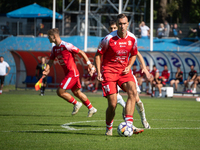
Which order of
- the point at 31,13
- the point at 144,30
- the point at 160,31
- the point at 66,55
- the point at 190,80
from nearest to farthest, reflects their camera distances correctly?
the point at 66,55 < the point at 190,80 < the point at 144,30 < the point at 160,31 < the point at 31,13

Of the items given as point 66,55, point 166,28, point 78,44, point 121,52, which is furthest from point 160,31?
point 121,52

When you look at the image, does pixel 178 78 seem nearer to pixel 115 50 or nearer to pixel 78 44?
pixel 78 44

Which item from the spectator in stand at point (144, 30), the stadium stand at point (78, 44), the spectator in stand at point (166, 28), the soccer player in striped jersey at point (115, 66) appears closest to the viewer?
the soccer player in striped jersey at point (115, 66)

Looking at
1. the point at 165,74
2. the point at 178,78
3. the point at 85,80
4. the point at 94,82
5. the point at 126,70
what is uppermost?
the point at 126,70

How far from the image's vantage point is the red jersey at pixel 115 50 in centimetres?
696

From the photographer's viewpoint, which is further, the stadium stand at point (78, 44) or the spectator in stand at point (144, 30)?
the stadium stand at point (78, 44)

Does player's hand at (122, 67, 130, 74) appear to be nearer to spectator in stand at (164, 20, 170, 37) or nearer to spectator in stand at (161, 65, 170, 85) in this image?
spectator in stand at (161, 65, 170, 85)

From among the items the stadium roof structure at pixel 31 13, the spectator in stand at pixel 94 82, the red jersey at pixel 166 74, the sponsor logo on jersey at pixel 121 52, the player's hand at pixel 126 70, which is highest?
the stadium roof structure at pixel 31 13

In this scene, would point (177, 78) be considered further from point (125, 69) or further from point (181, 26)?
point (125, 69)

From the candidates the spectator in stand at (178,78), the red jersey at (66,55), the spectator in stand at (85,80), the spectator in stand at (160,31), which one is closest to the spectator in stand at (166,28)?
the spectator in stand at (160,31)

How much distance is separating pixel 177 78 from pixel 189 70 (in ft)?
6.07

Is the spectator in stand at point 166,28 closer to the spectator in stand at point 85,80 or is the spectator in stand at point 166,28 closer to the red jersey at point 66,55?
the spectator in stand at point 85,80

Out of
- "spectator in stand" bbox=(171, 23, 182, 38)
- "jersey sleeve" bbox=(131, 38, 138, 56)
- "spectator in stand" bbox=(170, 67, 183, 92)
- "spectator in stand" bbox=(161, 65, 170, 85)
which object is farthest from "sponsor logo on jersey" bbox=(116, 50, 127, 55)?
"spectator in stand" bbox=(171, 23, 182, 38)

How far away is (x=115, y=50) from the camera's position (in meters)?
6.98
